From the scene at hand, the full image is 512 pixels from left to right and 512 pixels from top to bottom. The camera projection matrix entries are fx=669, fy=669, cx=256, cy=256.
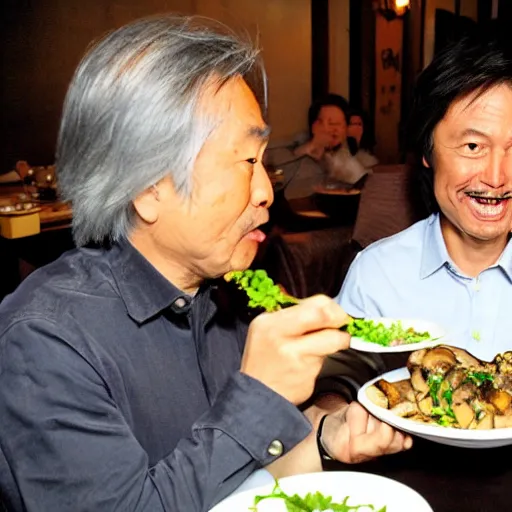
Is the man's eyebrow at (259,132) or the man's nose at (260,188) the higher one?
the man's eyebrow at (259,132)

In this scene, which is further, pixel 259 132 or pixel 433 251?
pixel 433 251

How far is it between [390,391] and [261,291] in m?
0.36

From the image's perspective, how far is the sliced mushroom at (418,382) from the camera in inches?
55.3

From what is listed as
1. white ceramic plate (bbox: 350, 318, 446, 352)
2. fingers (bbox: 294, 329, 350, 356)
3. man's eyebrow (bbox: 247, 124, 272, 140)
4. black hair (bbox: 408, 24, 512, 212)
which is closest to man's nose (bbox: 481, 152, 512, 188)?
black hair (bbox: 408, 24, 512, 212)

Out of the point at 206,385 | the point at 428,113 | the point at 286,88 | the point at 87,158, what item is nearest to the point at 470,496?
the point at 206,385

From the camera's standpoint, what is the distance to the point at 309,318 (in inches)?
42.8

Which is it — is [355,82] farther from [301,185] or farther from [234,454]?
[234,454]

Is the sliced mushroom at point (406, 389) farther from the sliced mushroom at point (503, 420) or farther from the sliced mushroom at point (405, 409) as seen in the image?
the sliced mushroom at point (503, 420)

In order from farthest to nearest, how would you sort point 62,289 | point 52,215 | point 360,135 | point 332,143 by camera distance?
point 360,135 < point 332,143 < point 52,215 < point 62,289

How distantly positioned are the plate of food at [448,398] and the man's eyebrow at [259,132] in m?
0.57

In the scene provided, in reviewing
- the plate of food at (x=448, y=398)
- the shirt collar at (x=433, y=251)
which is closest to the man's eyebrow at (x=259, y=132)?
the plate of food at (x=448, y=398)

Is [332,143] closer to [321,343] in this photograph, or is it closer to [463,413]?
[463,413]

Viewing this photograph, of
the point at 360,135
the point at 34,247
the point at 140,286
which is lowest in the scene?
the point at 34,247

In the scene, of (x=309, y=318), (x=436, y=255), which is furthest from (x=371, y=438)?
(x=436, y=255)
